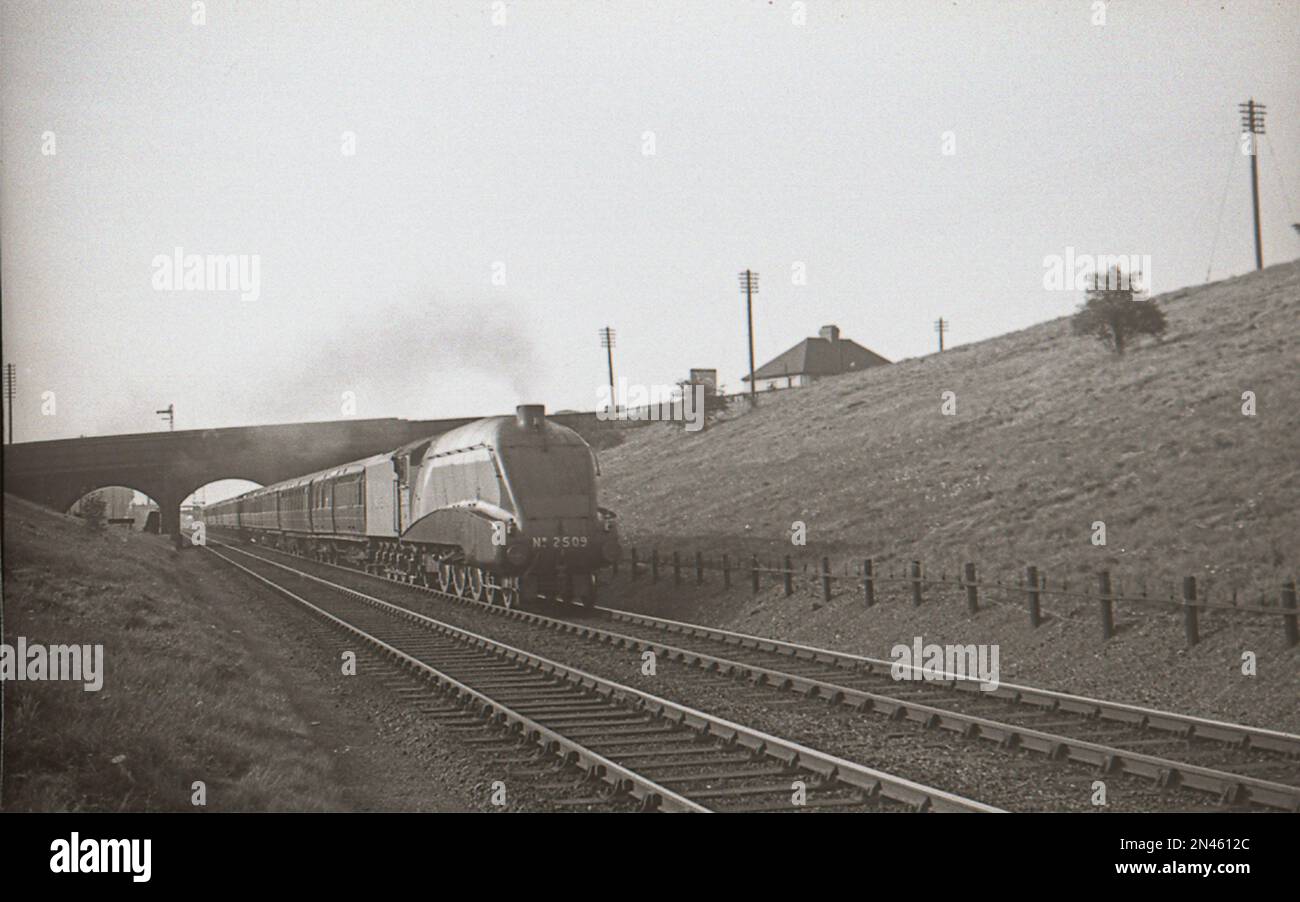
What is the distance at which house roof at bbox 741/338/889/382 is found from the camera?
96.2 metres

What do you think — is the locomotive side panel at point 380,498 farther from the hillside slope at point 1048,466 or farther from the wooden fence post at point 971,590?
the wooden fence post at point 971,590

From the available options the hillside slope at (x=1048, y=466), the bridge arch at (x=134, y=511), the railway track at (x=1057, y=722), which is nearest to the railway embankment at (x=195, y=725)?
the railway track at (x=1057, y=722)

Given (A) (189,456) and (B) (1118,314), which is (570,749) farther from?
(B) (1118,314)

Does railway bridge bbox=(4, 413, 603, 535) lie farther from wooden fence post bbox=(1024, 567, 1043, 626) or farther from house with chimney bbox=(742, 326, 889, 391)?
house with chimney bbox=(742, 326, 889, 391)

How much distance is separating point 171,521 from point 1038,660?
4060cm

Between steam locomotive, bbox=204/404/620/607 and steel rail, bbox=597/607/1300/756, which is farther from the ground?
steam locomotive, bbox=204/404/620/607

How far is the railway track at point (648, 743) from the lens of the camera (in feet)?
26.2

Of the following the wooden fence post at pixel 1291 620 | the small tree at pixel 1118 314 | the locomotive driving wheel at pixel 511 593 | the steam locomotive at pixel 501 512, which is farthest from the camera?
the small tree at pixel 1118 314

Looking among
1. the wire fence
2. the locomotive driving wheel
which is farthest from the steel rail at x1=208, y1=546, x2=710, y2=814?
the wire fence

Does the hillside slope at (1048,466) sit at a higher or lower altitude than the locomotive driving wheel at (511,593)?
higher

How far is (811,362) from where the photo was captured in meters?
96.2

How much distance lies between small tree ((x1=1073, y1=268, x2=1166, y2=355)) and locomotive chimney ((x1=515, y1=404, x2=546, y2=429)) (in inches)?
Answer: 1020

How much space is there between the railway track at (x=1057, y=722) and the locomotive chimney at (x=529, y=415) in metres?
7.11
